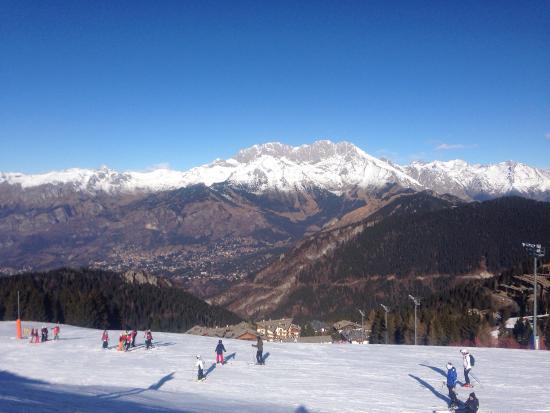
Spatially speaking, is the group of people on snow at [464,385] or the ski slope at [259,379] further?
the ski slope at [259,379]

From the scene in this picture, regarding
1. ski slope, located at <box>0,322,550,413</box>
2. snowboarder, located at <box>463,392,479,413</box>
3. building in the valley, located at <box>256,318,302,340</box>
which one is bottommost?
building in the valley, located at <box>256,318,302,340</box>

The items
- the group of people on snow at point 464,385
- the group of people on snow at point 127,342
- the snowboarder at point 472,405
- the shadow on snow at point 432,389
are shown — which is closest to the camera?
the snowboarder at point 472,405

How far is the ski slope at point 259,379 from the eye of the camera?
2995cm

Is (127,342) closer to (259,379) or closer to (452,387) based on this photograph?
(259,379)

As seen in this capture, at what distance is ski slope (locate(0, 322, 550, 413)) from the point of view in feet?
98.3

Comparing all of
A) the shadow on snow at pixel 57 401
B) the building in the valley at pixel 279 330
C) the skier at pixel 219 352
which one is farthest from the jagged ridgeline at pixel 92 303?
the shadow on snow at pixel 57 401

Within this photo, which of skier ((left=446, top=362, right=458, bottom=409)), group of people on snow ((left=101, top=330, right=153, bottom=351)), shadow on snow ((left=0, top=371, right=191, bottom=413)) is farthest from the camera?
group of people on snow ((left=101, top=330, right=153, bottom=351))

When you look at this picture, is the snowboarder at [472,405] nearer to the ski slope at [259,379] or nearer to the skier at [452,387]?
the skier at [452,387]

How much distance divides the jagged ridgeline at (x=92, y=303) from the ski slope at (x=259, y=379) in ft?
180

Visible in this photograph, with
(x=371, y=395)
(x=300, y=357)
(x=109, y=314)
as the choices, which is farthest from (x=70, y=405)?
(x=109, y=314)

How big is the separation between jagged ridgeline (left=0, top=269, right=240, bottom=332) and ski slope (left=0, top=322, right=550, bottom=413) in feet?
180

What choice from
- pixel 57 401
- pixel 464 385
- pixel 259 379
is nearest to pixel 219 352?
pixel 259 379

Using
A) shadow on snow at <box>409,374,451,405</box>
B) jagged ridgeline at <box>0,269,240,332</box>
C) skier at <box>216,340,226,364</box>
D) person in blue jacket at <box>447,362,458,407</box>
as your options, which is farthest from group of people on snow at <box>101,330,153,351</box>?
jagged ridgeline at <box>0,269,240,332</box>

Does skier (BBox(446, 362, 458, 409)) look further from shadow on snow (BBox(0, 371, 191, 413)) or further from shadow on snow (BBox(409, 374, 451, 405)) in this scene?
shadow on snow (BBox(0, 371, 191, 413))
